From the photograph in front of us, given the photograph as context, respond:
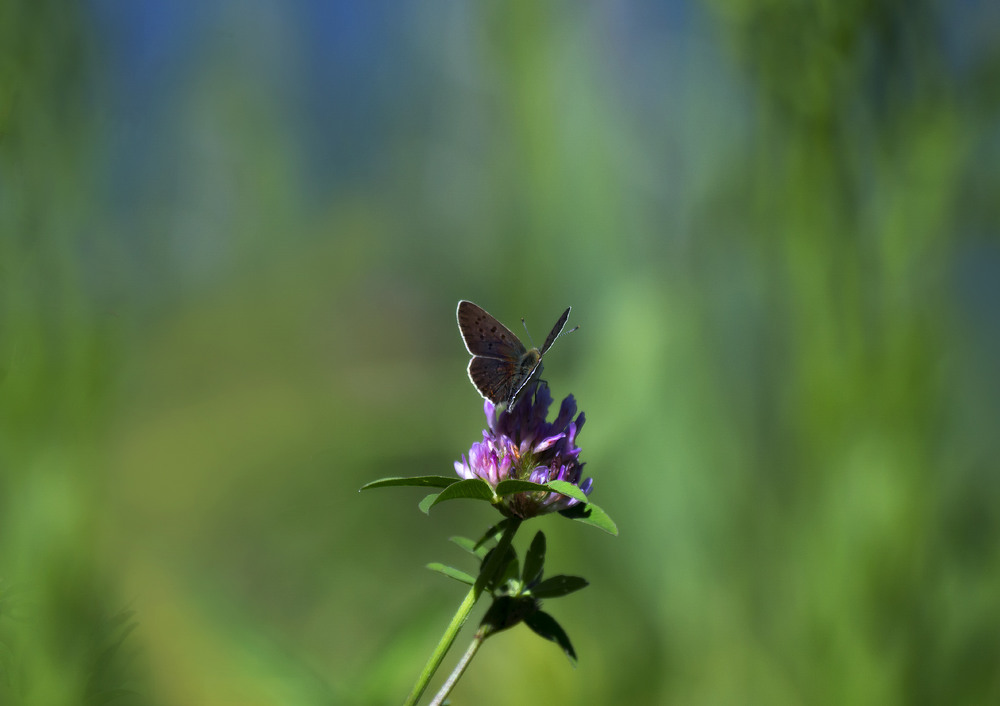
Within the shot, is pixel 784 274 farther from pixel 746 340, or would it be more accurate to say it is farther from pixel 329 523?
pixel 329 523

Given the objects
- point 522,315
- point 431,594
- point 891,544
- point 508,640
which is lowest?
point 431,594

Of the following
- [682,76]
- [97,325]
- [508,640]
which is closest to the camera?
[97,325]

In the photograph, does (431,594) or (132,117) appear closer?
(431,594)

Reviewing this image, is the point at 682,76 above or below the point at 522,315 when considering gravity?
above

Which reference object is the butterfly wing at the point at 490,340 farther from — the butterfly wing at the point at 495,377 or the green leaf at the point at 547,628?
the green leaf at the point at 547,628

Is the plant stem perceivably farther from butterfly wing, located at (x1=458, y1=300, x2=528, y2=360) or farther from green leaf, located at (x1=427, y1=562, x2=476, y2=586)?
butterfly wing, located at (x1=458, y1=300, x2=528, y2=360)

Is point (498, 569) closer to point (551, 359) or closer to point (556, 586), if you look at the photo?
point (556, 586)

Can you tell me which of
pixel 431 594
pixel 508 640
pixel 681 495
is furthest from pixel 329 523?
pixel 431 594
